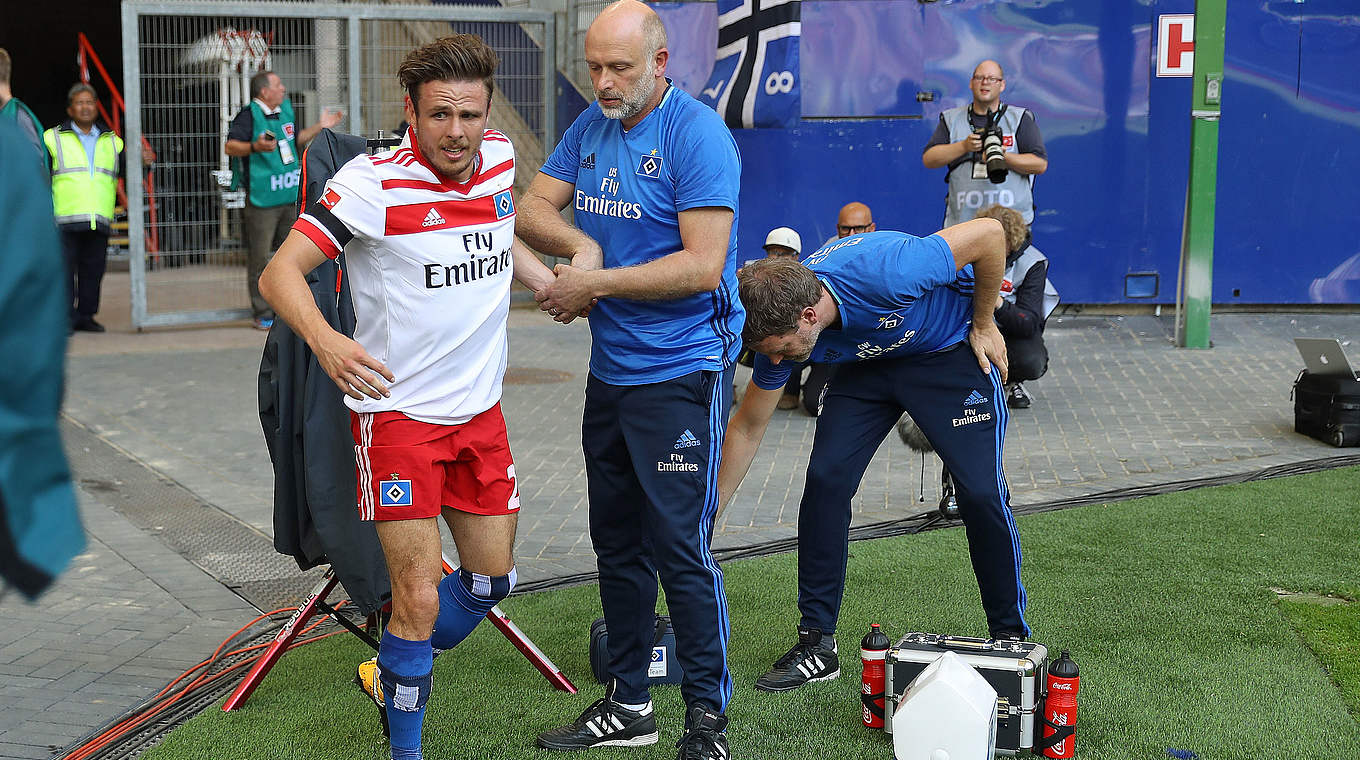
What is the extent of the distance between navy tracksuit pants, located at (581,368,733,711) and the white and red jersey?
0.42 meters

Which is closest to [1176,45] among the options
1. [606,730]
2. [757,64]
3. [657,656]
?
[757,64]

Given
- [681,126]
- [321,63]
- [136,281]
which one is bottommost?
[136,281]

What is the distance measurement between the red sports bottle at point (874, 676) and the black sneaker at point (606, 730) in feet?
2.13

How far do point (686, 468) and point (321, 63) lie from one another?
9.83m

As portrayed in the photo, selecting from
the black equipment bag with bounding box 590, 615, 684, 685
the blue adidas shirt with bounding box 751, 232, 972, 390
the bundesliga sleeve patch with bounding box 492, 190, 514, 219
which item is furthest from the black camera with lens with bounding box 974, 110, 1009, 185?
the bundesliga sleeve patch with bounding box 492, 190, 514, 219

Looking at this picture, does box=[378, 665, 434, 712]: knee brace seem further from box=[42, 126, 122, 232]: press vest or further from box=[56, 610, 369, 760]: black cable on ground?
box=[42, 126, 122, 232]: press vest

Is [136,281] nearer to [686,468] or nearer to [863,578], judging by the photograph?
[863,578]

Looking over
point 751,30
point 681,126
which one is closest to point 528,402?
point 751,30

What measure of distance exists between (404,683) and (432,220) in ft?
4.03

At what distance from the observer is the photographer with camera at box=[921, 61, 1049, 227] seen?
28.8ft

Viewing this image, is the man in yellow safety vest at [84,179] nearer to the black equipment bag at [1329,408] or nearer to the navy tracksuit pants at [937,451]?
the navy tracksuit pants at [937,451]

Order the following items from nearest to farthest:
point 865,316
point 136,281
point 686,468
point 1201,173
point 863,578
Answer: point 686,468, point 865,316, point 863,578, point 1201,173, point 136,281

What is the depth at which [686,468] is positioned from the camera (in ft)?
→ 12.4

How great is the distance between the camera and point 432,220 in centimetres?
355
